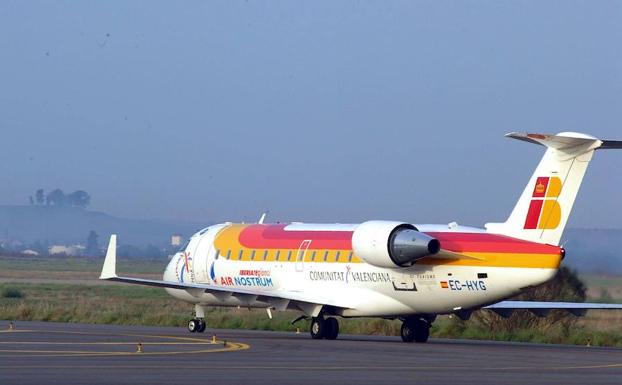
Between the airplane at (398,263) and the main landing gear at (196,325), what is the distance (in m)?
0.03

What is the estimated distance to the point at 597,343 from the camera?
44906 millimetres

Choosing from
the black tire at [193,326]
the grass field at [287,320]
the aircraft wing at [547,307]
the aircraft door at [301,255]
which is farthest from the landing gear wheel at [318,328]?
the grass field at [287,320]

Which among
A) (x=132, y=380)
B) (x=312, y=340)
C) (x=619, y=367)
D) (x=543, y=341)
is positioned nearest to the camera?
(x=132, y=380)

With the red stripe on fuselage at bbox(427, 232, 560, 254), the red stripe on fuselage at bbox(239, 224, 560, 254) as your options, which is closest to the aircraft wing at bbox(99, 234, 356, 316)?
the red stripe on fuselage at bbox(239, 224, 560, 254)

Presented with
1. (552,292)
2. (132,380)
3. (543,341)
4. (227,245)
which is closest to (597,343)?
(543,341)

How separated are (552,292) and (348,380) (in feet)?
82.8

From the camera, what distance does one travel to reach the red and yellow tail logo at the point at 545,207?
3872 cm

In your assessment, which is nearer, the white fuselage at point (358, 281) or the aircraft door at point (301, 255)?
the white fuselage at point (358, 281)

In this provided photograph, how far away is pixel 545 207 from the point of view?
38.9 metres

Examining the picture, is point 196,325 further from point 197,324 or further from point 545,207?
point 545,207

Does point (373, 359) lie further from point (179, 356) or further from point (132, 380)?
point (132, 380)

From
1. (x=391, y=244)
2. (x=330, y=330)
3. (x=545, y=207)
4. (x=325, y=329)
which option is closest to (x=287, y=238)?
(x=325, y=329)

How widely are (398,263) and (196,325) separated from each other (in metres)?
8.72

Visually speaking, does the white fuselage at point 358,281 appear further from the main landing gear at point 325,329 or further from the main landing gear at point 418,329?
the main landing gear at point 418,329
